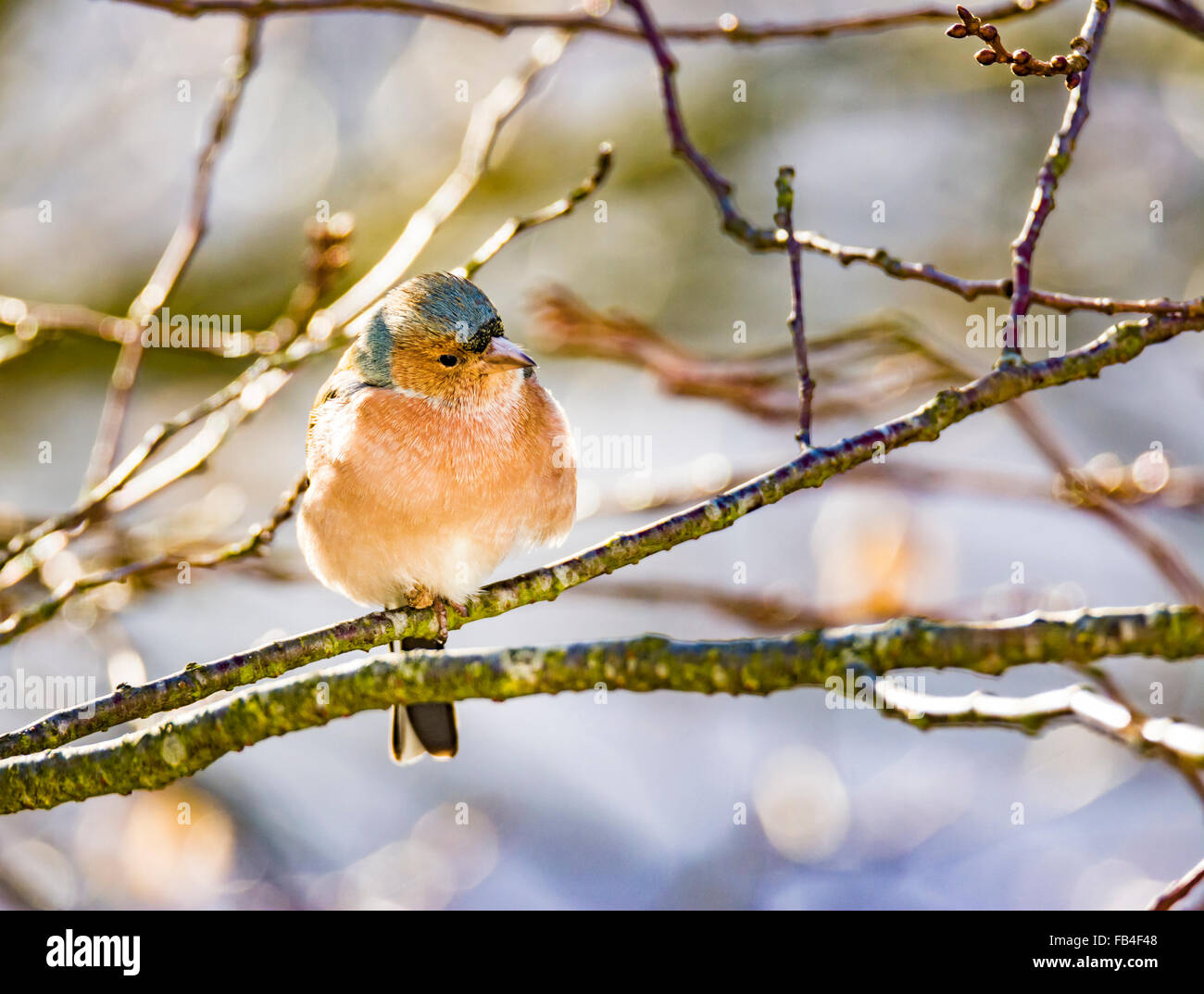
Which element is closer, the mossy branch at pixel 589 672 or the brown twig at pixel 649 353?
the mossy branch at pixel 589 672

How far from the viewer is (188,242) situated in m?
3.90

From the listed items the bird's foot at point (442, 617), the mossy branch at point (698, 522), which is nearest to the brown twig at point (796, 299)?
the mossy branch at point (698, 522)

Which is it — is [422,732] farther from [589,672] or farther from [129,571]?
[589,672]

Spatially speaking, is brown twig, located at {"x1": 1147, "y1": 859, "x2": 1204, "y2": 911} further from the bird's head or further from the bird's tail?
the bird's tail

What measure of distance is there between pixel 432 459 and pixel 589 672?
1.56 m

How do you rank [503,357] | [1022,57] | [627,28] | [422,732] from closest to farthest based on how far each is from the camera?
[1022,57] < [627,28] < [503,357] < [422,732]

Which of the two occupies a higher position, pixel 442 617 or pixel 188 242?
pixel 188 242

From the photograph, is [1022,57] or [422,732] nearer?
[1022,57]

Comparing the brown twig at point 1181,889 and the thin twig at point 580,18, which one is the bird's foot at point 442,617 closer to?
the thin twig at point 580,18

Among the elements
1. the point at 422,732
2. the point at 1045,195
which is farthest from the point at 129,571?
the point at 1045,195

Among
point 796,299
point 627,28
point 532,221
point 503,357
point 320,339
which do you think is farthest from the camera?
point 503,357

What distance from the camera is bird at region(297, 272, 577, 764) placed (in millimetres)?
3656

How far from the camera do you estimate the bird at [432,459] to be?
3656 millimetres

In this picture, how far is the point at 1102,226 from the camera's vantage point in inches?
303
